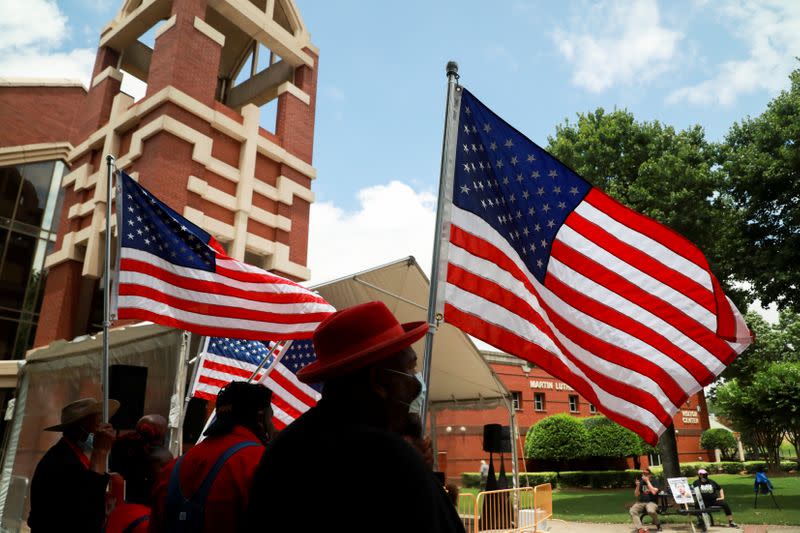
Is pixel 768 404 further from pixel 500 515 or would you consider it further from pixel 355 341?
pixel 355 341

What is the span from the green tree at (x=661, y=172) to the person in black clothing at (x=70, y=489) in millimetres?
20293

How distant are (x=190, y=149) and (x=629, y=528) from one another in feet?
50.9

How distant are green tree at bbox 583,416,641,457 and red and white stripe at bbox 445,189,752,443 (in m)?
32.8

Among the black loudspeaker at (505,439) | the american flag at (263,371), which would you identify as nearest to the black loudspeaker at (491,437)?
the black loudspeaker at (505,439)

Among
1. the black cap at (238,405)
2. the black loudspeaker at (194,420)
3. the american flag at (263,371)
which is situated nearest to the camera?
the black cap at (238,405)

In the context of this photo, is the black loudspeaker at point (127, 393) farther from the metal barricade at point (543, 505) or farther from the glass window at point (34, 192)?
the glass window at point (34, 192)


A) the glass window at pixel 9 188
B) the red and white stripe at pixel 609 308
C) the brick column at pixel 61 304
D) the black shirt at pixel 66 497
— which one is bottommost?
the black shirt at pixel 66 497

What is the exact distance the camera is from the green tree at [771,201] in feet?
58.7

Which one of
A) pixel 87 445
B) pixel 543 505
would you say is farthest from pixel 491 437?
pixel 87 445

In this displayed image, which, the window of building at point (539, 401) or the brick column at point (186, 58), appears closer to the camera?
the brick column at point (186, 58)

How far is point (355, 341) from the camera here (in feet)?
5.64

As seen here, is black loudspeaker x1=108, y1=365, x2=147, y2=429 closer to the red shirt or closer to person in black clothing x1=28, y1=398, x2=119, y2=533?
person in black clothing x1=28, y1=398, x2=119, y2=533

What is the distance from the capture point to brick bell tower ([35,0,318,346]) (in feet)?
48.7

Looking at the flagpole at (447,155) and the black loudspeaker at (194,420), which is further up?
the flagpole at (447,155)
